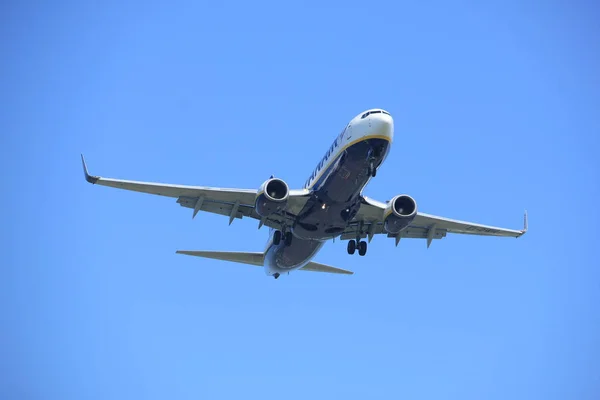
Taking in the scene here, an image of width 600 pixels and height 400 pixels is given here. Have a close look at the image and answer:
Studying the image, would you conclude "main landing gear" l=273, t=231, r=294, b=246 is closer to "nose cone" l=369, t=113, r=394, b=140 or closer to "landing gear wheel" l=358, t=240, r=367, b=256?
"landing gear wheel" l=358, t=240, r=367, b=256

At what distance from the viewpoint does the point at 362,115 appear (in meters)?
32.9

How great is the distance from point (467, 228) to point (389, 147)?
10207 mm

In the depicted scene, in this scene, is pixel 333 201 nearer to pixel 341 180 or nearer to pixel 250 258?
pixel 341 180

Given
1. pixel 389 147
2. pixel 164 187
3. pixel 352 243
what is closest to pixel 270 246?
pixel 352 243

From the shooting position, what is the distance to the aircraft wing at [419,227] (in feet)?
121

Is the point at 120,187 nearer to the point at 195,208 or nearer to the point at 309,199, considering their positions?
the point at 195,208

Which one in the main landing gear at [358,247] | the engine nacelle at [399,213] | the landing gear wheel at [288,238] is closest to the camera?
the engine nacelle at [399,213]

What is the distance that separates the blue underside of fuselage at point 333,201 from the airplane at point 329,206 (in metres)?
0.04

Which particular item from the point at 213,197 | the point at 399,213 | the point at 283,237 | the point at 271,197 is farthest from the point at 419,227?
the point at 213,197

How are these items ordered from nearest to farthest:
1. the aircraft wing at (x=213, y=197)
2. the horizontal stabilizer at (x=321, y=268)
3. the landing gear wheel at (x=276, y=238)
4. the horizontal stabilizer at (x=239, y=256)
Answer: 1. the aircraft wing at (x=213, y=197)
2. the landing gear wheel at (x=276, y=238)
3. the horizontal stabilizer at (x=239, y=256)
4. the horizontal stabilizer at (x=321, y=268)

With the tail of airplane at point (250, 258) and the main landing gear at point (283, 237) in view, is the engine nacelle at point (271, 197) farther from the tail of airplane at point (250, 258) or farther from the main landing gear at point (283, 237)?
the tail of airplane at point (250, 258)

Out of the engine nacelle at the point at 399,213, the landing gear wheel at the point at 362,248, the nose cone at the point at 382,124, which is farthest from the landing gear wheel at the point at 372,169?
the landing gear wheel at the point at 362,248

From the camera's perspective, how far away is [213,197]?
3591cm

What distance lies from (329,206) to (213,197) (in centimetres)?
579
